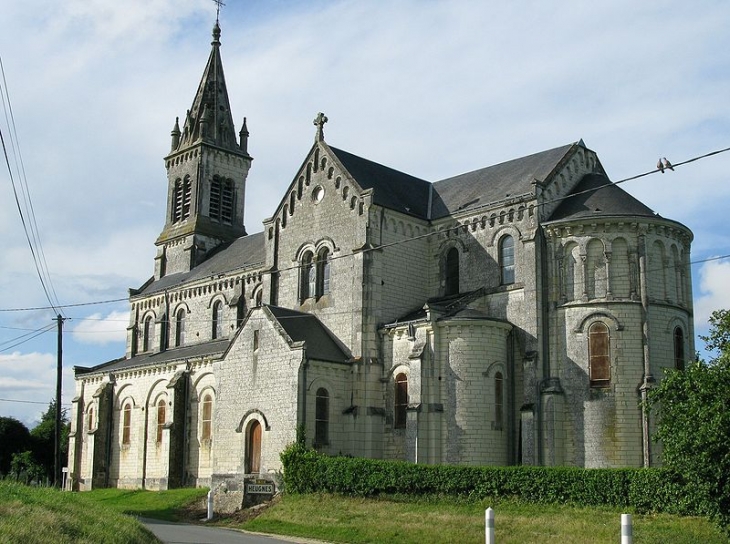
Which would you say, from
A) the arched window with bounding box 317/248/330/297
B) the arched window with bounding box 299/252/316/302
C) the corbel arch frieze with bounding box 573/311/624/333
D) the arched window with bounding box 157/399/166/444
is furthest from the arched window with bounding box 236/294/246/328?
the corbel arch frieze with bounding box 573/311/624/333

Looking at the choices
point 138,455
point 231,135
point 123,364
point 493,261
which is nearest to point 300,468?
point 493,261

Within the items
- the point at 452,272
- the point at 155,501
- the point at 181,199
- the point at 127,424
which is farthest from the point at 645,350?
the point at 181,199

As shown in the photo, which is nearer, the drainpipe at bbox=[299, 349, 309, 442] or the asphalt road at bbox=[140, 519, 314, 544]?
the asphalt road at bbox=[140, 519, 314, 544]

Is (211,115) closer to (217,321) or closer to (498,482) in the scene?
(217,321)

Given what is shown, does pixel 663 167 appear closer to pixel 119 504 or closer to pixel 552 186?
pixel 552 186

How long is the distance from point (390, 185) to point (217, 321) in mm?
15748

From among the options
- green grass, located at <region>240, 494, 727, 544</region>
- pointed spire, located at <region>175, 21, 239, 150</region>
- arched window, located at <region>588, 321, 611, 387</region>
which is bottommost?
green grass, located at <region>240, 494, 727, 544</region>

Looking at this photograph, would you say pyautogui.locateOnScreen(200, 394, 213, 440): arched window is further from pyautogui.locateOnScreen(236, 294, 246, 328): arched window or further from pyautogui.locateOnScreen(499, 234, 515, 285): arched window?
pyautogui.locateOnScreen(499, 234, 515, 285): arched window

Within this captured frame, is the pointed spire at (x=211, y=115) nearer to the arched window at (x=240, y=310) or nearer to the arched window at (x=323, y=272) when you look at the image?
the arched window at (x=240, y=310)

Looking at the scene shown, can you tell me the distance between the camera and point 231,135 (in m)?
68.5

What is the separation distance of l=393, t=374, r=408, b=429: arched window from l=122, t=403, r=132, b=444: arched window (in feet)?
71.6

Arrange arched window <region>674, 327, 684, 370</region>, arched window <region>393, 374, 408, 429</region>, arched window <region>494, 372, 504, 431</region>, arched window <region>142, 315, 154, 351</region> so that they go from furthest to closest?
arched window <region>142, 315, 154, 351</region> → arched window <region>393, 374, 408, 429</region> → arched window <region>674, 327, 684, 370</region> → arched window <region>494, 372, 504, 431</region>

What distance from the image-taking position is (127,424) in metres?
55.4

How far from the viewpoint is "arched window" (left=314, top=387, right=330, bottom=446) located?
39438 millimetres
